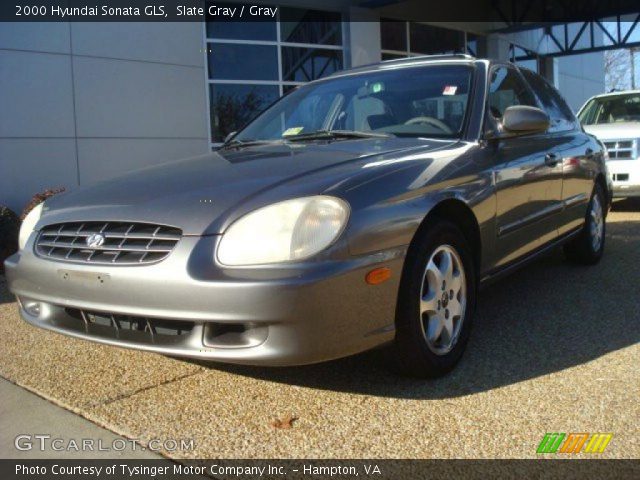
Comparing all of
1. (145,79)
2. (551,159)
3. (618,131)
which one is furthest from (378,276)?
(145,79)

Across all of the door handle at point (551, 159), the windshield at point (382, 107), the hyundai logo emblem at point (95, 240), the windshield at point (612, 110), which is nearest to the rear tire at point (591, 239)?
the door handle at point (551, 159)

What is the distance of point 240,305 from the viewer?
241 cm

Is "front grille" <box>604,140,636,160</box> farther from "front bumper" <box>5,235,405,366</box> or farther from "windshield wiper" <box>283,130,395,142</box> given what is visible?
"front bumper" <box>5,235,405,366</box>

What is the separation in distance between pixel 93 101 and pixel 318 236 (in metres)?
7.36

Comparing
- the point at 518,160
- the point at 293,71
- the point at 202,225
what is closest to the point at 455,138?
the point at 518,160

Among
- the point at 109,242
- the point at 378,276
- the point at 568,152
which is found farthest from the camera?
the point at 568,152

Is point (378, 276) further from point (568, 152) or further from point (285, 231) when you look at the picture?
point (568, 152)

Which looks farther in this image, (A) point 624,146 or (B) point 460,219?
(A) point 624,146

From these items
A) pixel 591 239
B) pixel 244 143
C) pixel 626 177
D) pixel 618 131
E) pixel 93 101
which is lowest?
pixel 591 239

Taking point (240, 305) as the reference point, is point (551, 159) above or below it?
above

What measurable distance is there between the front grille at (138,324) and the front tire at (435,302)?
926mm

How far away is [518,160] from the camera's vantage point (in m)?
3.80

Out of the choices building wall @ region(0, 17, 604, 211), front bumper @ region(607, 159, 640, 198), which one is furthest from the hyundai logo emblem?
front bumper @ region(607, 159, 640, 198)

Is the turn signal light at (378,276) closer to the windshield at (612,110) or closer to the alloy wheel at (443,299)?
the alloy wheel at (443,299)
